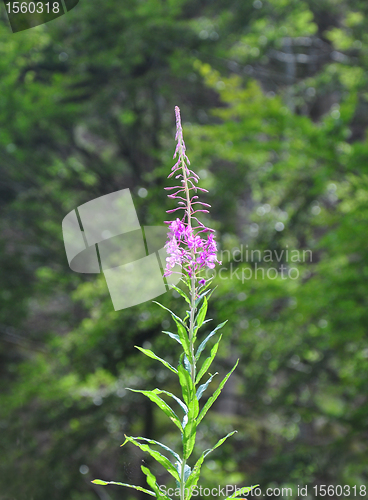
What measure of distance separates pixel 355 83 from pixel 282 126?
103 cm

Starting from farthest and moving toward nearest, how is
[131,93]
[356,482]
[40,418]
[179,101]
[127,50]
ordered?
[179,101]
[131,93]
[127,50]
[40,418]
[356,482]

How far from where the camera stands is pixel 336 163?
3209mm

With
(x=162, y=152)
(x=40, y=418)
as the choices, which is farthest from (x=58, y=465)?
(x=162, y=152)

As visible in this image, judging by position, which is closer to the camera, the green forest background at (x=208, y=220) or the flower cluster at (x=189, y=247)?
the flower cluster at (x=189, y=247)

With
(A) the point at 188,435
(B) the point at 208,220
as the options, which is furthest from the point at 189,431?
(B) the point at 208,220

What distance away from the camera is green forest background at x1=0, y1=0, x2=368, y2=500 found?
3457mm

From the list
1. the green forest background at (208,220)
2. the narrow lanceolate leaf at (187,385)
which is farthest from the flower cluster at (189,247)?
the green forest background at (208,220)

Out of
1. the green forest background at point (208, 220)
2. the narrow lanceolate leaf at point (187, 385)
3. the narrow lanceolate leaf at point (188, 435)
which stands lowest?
the green forest background at point (208, 220)

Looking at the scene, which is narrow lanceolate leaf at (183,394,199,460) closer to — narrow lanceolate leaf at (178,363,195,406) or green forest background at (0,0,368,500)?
narrow lanceolate leaf at (178,363,195,406)

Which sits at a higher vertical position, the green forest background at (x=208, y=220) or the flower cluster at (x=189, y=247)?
the flower cluster at (x=189, y=247)

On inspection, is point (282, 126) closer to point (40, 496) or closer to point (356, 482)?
point (356, 482)

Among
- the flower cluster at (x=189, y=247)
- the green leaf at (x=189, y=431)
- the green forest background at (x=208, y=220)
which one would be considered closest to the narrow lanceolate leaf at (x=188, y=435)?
the green leaf at (x=189, y=431)

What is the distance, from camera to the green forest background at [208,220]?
346 cm

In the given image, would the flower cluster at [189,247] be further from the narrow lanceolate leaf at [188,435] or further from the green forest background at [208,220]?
the green forest background at [208,220]
